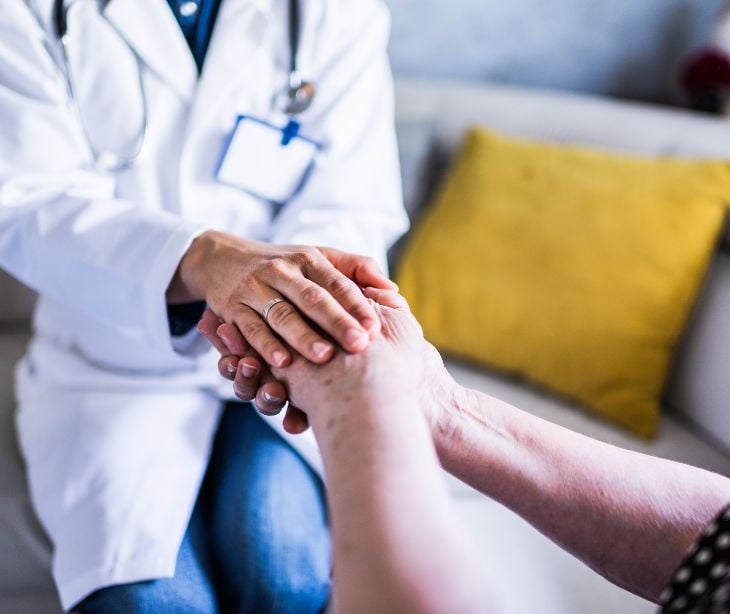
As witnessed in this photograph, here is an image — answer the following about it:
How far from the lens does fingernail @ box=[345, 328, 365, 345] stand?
633 millimetres

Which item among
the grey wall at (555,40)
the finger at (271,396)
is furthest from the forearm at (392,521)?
the grey wall at (555,40)

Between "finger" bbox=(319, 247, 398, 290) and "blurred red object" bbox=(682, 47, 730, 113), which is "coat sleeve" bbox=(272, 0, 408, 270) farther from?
"blurred red object" bbox=(682, 47, 730, 113)

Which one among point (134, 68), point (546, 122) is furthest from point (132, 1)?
point (546, 122)

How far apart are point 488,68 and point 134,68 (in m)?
0.97

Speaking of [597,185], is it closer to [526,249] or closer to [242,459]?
[526,249]

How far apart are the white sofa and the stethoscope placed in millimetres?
390

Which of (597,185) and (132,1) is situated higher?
(132,1)

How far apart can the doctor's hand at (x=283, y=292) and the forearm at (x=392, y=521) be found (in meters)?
0.10

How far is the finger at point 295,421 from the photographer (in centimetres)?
69

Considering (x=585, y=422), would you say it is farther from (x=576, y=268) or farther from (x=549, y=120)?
(x=549, y=120)

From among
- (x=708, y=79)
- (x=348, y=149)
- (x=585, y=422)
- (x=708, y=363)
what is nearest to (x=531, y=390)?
(x=585, y=422)

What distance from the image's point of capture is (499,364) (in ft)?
3.90

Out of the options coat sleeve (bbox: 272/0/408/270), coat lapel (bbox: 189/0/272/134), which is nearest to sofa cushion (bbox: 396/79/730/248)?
coat sleeve (bbox: 272/0/408/270)

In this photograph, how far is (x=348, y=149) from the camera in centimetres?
98
